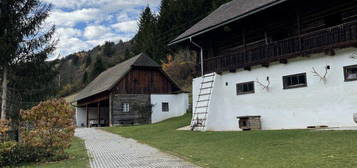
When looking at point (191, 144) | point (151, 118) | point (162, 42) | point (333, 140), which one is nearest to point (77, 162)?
point (191, 144)

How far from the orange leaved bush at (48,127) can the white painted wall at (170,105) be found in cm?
2214

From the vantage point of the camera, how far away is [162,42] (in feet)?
171

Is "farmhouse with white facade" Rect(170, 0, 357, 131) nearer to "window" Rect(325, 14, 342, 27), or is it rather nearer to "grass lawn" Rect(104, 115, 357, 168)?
"window" Rect(325, 14, 342, 27)

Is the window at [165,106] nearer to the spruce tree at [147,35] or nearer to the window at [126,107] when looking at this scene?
the window at [126,107]

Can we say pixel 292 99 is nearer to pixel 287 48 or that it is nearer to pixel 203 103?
pixel 287 48

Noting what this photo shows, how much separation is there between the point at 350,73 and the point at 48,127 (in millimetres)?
11895

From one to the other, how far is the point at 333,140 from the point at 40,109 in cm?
994

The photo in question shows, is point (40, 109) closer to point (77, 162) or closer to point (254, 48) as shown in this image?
point (77, 162)

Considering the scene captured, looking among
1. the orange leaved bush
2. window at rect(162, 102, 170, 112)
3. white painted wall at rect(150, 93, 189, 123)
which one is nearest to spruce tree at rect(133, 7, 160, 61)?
white painted wall at rect(150, 93, 189, 123)

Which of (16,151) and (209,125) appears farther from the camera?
(209,125)

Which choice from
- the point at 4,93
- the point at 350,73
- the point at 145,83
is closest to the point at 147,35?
the point at 145,83

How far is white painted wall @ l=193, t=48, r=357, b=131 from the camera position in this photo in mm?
14031

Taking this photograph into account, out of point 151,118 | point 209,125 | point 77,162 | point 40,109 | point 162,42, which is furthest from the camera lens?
point 162,42

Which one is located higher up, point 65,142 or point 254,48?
point 254,48
